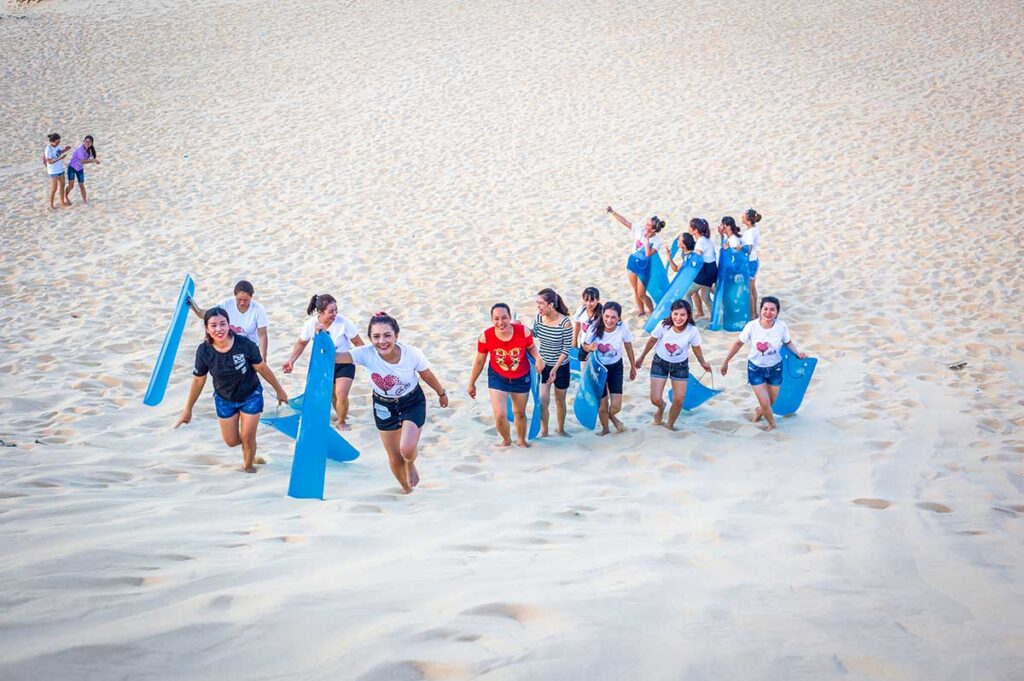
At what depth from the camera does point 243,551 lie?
12.9ft

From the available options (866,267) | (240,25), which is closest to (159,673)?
(866,267)

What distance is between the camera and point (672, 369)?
735 cm

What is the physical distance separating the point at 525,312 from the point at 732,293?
2.68 m

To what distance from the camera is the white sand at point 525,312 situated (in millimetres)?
3150

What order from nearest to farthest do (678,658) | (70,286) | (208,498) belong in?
(678,658)
(208,498)
(70,286)

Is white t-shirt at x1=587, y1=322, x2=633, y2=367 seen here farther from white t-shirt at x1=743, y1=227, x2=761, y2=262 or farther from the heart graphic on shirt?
white t-shirt at x1=743, y1=227, x2=761, y2=262

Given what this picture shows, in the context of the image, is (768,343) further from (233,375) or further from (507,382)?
(233,375)

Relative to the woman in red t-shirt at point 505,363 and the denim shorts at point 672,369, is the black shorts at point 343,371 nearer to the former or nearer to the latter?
the woman in red t-shirt at point 505,363

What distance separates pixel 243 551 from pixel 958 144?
17.8m

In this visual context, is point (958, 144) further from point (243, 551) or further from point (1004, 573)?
point (243, 551)

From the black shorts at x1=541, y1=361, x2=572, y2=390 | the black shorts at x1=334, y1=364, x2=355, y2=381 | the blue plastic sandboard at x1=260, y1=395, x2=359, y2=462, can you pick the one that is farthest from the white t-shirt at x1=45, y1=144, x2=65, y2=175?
the black shorts at x1=541, y1=361, x2=572, y2=390

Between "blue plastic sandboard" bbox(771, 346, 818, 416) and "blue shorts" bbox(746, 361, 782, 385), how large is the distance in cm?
24

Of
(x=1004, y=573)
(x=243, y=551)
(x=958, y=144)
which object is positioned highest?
(x=958, y=144)

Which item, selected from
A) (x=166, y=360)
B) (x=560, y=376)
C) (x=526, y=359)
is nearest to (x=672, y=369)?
(x=560, y=376)
